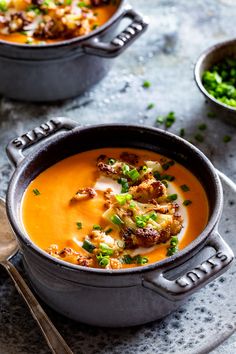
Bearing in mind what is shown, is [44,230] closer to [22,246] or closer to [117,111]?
[22,246]

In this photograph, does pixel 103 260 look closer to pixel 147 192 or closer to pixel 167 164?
pixel 147 192

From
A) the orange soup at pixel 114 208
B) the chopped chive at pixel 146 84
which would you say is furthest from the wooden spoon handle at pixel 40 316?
the chopped chive at pixel 146 84

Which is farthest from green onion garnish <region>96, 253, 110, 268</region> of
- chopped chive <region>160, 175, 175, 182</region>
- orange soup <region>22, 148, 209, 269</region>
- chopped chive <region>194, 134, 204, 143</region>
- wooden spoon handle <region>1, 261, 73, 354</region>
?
chopped chive <region>194, 134, 204, 143</region>

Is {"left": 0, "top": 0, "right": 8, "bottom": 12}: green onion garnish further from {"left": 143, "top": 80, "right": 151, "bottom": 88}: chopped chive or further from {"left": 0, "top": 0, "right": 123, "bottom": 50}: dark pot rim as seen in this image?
{"left": 143, "top": 80, "right": 151, "bottom": 88}: chopped chive

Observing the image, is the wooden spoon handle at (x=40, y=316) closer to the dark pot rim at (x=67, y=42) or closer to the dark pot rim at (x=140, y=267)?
the dark pot rim at (x=140, y=267)

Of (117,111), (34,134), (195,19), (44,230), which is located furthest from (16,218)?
(195,19)

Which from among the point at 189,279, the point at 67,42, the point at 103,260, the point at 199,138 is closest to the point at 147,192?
the point at 103,260
